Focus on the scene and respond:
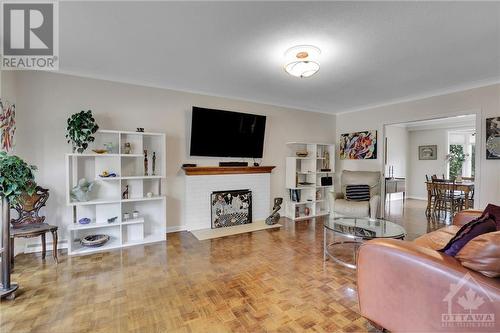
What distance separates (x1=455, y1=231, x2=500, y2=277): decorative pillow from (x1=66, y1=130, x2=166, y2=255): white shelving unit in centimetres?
342

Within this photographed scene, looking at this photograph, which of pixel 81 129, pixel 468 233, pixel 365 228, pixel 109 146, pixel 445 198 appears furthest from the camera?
pixel 445 198

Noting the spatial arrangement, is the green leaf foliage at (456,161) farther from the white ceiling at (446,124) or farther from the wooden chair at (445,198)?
the wooden chair at (445,198)

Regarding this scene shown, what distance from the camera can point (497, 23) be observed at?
2096mm

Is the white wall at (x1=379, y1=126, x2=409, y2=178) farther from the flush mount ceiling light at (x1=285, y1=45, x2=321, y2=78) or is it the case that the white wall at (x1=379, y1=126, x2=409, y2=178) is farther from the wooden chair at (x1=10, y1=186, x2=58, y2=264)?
the wooden chair at (x1=10, y1=186, x2=58, y2=264)

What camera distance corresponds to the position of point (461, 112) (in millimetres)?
3807

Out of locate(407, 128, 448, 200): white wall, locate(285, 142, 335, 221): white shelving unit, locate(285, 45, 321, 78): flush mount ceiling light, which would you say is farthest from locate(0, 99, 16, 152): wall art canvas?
locate(407, 128, 448, 200): white wall

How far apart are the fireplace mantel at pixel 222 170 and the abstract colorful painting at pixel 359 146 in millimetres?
2037

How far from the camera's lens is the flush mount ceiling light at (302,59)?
99.3 inches

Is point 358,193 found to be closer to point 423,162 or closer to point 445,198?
point 445,198

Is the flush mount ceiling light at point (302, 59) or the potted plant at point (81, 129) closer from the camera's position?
the flush mount ceiling light at point (302, 59)

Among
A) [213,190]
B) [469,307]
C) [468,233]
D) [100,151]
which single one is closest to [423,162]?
[213,190]

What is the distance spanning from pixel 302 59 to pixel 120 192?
9.73ft

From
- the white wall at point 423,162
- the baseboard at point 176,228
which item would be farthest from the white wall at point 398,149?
the baseboard at point 176,228

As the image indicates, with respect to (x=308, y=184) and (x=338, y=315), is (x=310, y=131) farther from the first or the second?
(x=338, y=315)
